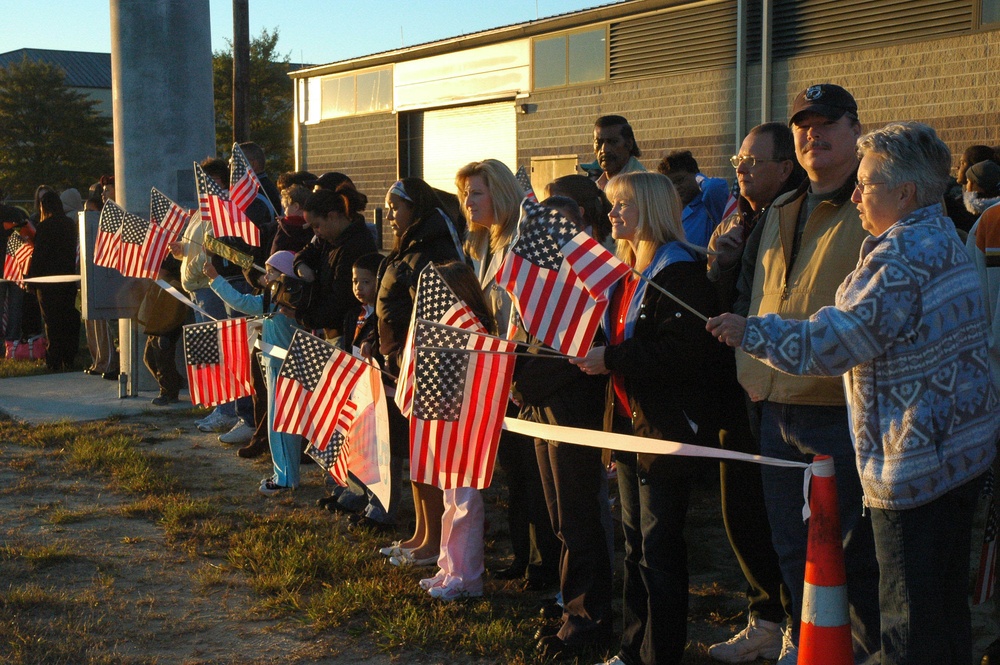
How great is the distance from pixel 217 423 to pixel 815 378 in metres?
6.72

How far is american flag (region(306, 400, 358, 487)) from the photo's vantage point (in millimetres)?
5812

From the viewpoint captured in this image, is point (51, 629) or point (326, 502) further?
point (326, 502)

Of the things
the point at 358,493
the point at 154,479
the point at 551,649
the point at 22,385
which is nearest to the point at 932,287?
Answer: the point at 551,649

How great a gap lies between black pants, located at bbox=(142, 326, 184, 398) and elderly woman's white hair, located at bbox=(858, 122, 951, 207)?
8088mm

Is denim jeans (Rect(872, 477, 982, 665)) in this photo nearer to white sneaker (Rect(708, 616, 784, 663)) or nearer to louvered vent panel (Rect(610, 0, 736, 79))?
white sneaker (Rect(708, 616, 784, 663))

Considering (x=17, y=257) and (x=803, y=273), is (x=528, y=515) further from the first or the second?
(x=17, y=257)

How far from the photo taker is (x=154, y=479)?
24.0ft

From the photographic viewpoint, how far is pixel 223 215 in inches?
305

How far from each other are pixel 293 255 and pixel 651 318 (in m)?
3.70

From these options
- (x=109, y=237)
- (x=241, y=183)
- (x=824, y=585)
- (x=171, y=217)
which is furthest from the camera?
(x=109, y=237)

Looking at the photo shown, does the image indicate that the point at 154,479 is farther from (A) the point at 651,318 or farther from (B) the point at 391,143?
(B) the point at 391,143

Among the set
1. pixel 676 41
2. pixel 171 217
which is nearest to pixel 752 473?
pixel 171 217

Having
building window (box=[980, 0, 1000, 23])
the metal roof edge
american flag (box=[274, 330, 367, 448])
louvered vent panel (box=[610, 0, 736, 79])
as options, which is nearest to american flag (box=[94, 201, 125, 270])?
american flag (box=[274, 330, 367, 448])

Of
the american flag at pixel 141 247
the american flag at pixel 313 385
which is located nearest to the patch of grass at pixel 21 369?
the american flag at pixel 141 247
